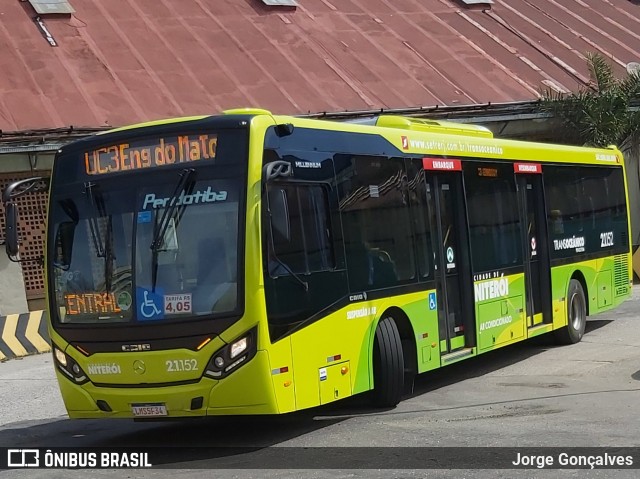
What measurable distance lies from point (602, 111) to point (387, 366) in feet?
58.3

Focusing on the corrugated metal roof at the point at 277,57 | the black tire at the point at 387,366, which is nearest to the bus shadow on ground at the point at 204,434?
the black tire at the point at 387,366

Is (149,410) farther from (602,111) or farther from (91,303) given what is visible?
(602,111)

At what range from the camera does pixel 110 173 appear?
32.3ft

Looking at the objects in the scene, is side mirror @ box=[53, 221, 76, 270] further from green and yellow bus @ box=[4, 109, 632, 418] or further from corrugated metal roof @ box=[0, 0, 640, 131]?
corrugated metal roof @ box=[0, 0, 640, 131]

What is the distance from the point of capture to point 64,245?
9984mm

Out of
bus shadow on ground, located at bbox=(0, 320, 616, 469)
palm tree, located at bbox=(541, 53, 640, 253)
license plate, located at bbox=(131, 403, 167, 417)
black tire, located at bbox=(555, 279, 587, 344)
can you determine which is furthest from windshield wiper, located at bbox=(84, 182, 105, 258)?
palm tree, located at bbox=(541, 53, 640, 253)

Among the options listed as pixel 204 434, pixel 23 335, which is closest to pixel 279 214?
pixel 204 434

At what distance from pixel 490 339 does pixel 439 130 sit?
2.78 meters

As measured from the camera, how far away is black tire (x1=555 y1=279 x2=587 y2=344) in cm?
1588

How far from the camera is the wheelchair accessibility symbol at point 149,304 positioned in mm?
9312

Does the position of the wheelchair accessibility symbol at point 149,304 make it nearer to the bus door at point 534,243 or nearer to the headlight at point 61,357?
the headlight at point 61,357

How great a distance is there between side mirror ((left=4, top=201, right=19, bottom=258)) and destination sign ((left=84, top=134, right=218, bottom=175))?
0.80 metres

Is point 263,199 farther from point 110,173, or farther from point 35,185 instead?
point 35,185

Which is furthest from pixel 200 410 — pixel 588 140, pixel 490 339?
pixel 588 140
